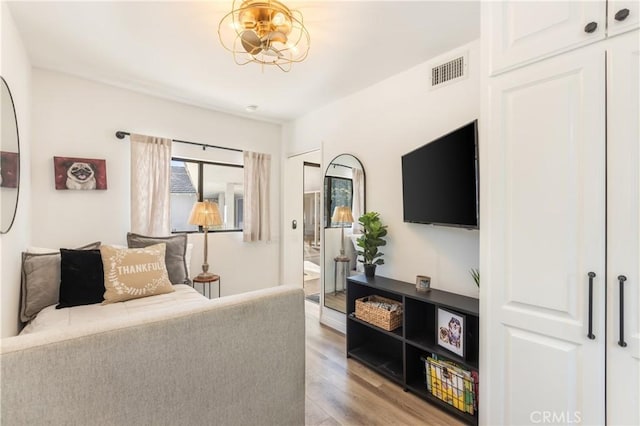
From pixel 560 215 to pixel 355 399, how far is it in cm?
171

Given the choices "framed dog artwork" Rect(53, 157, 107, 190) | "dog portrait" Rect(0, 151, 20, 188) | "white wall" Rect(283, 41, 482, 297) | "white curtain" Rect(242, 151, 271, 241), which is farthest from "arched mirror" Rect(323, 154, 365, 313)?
"dog portrait" Rect(0, 151, 20, 188)

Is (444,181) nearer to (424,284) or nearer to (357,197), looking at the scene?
(424,284)

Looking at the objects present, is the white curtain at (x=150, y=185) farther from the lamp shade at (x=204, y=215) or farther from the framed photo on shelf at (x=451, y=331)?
the framed photo on shelf at (x=451, y=331)

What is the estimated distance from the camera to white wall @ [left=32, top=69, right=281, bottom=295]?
101 inches

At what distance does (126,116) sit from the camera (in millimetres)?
2967

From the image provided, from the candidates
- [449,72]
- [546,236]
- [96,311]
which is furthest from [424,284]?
[96,311]

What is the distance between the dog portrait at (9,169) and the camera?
1.53 meters

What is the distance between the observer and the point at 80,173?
268cm

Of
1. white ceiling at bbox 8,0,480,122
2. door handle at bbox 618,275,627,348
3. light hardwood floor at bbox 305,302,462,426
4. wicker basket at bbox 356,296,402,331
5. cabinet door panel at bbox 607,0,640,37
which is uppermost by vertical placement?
white ceiling at bbox 8,0,480,122

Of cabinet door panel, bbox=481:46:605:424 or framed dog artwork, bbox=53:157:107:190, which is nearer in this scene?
cabinet door panel, bbox=481:46:605:424

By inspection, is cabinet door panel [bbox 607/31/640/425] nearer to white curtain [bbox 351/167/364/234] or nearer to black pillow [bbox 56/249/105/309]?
white curtain [bbox 351/167/364/234]

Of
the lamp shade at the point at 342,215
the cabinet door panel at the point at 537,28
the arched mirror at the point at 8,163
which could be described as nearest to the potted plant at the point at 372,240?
the lamp shade at the point at 342,215

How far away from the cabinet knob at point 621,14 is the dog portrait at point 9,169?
9.44 ft

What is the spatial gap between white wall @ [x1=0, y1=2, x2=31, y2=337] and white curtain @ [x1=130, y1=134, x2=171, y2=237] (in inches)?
30.0
